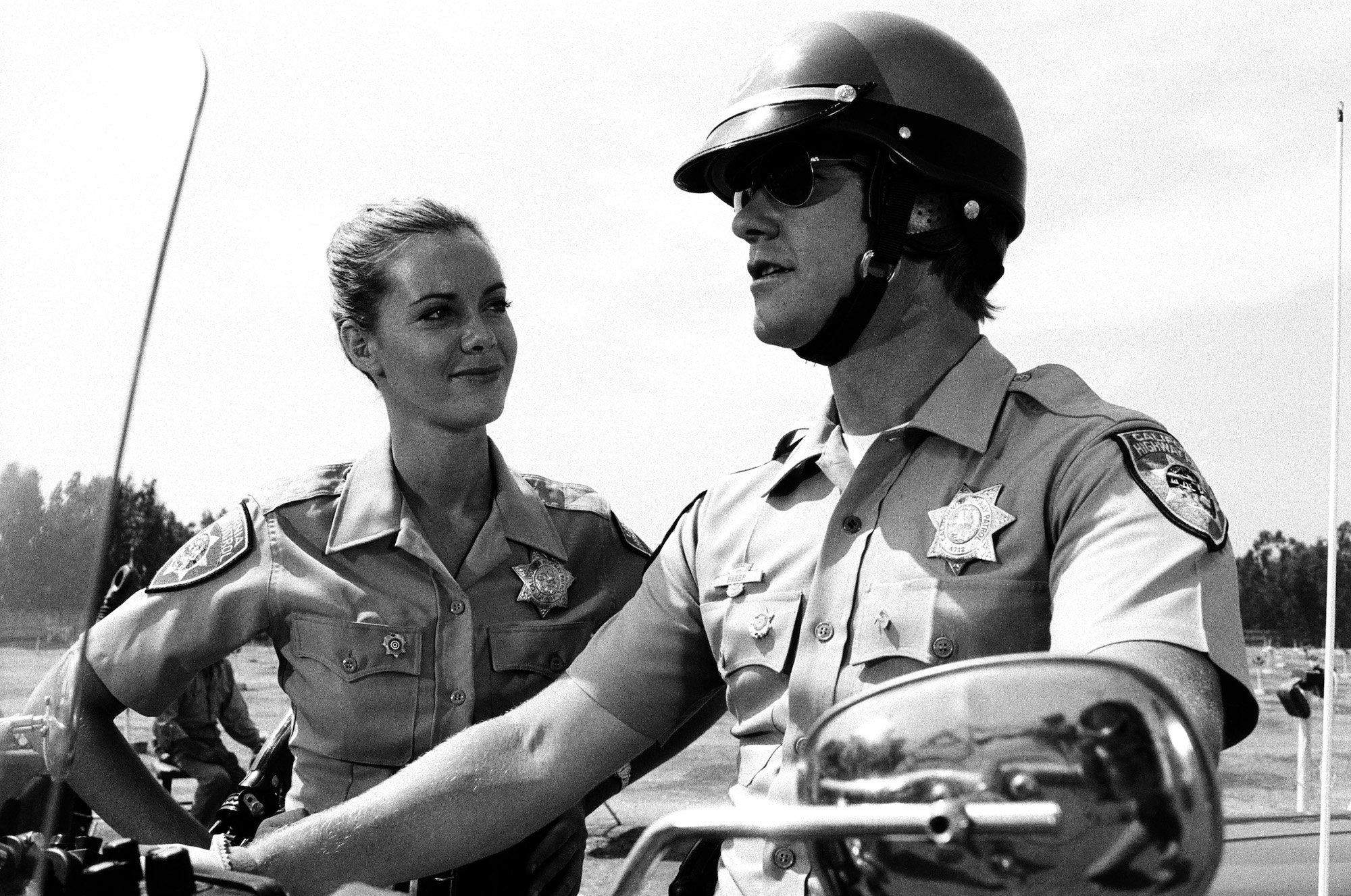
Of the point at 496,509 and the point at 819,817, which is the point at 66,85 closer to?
the point at 819,817

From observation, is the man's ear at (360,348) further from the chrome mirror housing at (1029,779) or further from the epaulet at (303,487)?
the chrome mirror housing at (1029,779)

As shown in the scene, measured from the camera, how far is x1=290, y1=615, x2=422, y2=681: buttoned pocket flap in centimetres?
302

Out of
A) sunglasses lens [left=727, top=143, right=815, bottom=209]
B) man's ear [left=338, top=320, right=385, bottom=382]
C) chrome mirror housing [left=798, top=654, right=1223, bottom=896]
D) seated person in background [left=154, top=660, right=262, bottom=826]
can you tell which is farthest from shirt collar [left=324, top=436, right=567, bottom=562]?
seated person in background [left=154, top=660, right=262, bottom=826]

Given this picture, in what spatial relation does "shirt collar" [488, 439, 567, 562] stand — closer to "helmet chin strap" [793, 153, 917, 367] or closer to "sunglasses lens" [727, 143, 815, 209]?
"helmet chin strap" [793, 153, 917, 367]

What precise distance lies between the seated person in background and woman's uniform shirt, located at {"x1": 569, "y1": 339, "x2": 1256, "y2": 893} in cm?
627

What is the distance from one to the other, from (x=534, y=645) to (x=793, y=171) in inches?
49.7

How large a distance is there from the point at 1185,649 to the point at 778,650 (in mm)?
705

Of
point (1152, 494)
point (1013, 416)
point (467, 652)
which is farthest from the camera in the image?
point (467, 652)

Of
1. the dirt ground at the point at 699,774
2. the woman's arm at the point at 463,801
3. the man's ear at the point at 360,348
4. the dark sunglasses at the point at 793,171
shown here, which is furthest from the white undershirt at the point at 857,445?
the dirt ground at the point at 699,774

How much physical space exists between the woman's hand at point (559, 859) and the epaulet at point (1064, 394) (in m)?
1.27

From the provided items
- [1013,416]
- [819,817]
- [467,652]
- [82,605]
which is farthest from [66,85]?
[467,652]

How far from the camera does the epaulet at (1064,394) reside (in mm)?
2047

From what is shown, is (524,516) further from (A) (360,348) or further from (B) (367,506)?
(A) (360,348)

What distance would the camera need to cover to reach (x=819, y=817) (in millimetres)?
899
